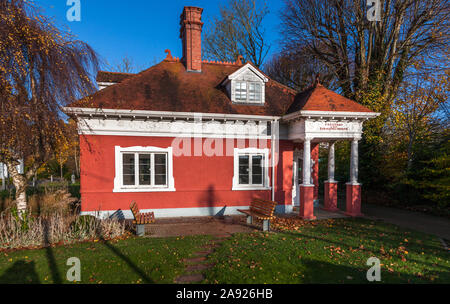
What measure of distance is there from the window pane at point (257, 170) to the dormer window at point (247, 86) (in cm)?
265

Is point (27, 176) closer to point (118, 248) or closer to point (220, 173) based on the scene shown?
point (118, 248)

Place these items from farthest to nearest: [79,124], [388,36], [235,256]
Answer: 1. [388,36]
2. [79,124]
3. [235,256]

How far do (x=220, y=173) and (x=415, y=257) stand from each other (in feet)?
23.1

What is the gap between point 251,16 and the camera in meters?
23.1

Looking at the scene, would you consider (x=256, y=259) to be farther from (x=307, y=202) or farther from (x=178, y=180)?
(x=178, y=180)

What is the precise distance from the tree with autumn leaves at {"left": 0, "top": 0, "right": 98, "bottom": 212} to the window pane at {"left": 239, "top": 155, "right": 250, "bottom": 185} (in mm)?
6497

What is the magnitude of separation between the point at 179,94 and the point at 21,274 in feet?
26.5

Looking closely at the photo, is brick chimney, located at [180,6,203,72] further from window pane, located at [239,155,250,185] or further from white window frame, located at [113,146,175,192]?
window pane, located at [239,155,250,185]

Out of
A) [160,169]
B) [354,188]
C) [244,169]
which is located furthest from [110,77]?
[354,188]

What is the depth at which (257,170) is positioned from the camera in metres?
11.2

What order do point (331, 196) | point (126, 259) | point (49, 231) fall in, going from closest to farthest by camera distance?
point (126, 259) → point (49, 231) → point (331, 196)

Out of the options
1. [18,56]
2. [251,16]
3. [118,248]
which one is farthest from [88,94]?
[251,16]

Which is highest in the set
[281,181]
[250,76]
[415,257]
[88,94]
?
[250,76]
